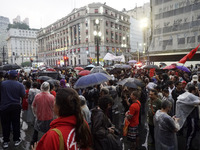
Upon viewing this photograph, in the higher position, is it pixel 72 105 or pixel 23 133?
pixel 72 105

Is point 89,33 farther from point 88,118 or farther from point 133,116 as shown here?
point 88,118

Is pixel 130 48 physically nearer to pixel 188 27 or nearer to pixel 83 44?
pixel 83 44

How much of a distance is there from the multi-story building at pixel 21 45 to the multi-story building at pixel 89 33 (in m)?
58.7

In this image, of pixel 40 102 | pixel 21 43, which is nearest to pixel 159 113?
pixel 40 102

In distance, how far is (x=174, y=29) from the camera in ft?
88.8

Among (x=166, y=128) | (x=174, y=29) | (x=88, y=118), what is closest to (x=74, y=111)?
(x=88, y=118)

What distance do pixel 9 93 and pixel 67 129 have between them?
3.39 m

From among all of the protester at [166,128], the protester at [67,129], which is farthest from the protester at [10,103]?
the protester at [166,128]

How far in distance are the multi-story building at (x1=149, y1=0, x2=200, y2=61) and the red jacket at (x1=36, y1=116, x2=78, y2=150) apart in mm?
27706

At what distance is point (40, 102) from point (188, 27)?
2784 centimetres

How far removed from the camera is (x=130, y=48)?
70.9m

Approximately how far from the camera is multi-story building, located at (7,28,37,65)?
117438 millimetres

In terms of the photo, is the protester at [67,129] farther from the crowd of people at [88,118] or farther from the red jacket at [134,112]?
the red jacket at [134,112]

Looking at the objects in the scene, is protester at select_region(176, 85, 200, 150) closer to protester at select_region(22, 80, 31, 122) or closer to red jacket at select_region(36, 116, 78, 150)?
red jacket at select_region(36, 116, 78, 150)
